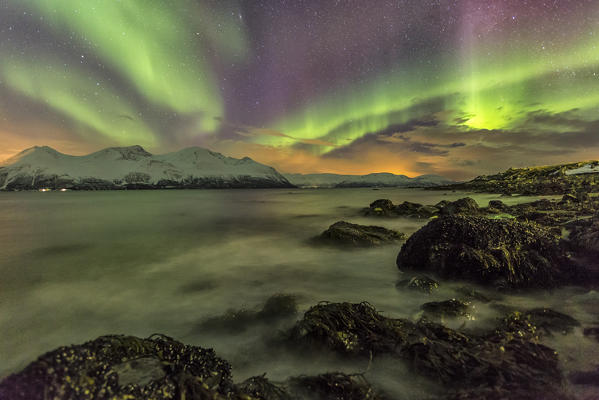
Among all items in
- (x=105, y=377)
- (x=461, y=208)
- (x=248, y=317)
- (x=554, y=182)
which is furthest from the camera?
(x=554, y=182)

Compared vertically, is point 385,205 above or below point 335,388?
above

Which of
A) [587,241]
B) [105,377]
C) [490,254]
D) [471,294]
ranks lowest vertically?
[471,294]

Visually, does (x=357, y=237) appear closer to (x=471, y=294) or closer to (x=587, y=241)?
(x=471, y=294)

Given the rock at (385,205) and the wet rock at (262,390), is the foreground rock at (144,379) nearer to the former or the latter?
the wet rock at (262,390)

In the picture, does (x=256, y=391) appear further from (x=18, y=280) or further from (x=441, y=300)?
(x=18, y=280)

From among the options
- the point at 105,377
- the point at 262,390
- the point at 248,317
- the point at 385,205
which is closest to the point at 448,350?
the point at 262,390

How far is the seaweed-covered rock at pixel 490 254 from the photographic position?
493cm

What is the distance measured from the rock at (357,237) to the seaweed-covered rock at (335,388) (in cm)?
682

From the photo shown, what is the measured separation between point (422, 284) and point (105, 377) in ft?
17.3

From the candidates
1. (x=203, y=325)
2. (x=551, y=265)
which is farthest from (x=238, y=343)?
(x=551, y=265)

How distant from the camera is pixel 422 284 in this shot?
5113 mm

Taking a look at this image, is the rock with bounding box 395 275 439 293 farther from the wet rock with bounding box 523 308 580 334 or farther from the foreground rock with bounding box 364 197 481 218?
the foreground rock with bounding box 364 197 481 218

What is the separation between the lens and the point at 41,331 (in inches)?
162

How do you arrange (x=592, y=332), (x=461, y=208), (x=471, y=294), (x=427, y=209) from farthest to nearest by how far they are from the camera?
(x=427, y=209), (x=461, y=208), (x=471, y=294), (x=592, y=332)
